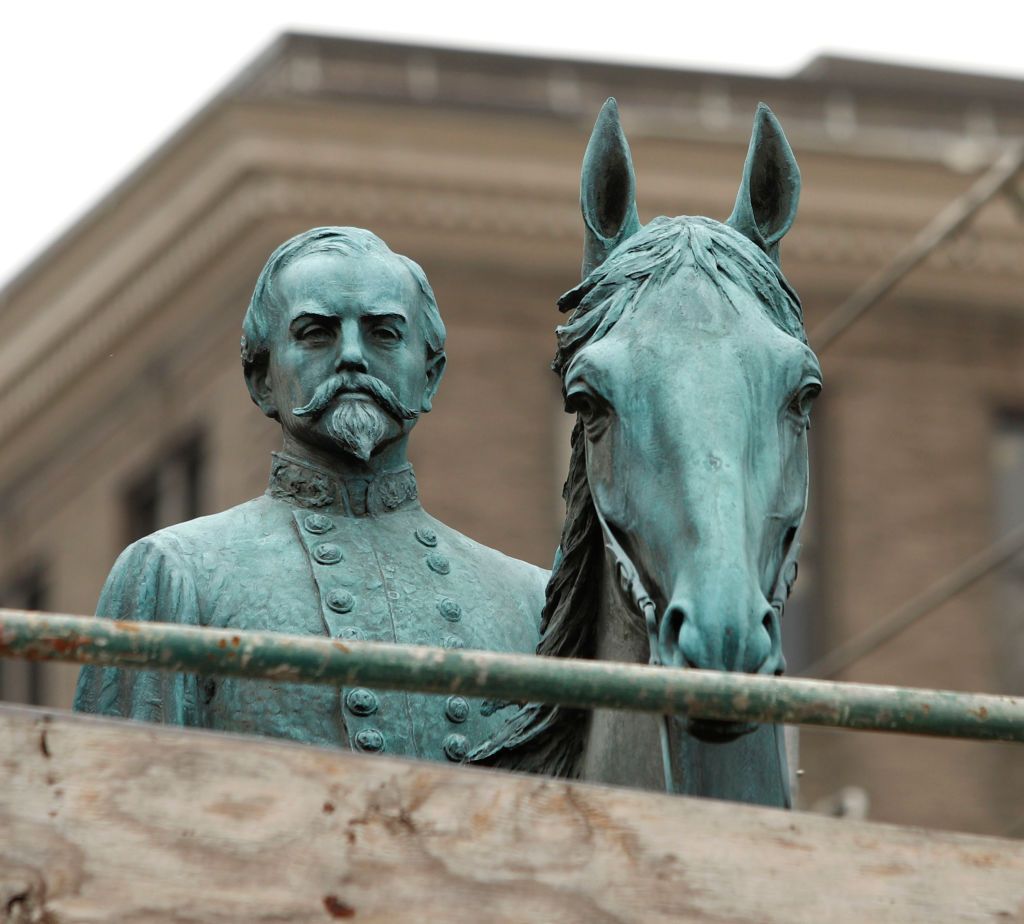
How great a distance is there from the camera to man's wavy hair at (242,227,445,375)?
9172 mm

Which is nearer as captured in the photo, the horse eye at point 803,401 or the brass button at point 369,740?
the horse eye at point 803,401

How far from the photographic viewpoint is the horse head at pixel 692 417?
24.0 ft

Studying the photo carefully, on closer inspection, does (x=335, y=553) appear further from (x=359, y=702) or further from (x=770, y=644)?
(x=770, y=644)

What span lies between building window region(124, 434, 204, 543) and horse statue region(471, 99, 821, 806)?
28433mm

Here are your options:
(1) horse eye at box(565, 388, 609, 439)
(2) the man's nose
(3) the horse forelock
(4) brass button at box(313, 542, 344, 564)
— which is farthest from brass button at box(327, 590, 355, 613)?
(1) horse eye at box(565, 388, 609, 439)

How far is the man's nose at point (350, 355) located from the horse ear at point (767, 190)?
972 millimetres

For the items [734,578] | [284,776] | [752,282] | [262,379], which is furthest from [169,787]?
[262,379]

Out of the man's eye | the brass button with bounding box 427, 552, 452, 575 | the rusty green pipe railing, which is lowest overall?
the rusty green pipe railing

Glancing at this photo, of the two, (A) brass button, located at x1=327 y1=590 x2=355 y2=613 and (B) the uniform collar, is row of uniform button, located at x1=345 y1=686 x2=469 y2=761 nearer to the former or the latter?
(A) brass button, located at x1=327 y1=590 x2=355 y2=613

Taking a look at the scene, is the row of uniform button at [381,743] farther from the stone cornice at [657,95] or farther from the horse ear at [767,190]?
the stone cornice at [657,95]

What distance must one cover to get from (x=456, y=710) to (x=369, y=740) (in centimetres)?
26

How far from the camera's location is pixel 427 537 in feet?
30.1

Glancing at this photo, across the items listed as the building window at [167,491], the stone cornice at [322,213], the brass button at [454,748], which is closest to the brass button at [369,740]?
the brass button at [454,748]

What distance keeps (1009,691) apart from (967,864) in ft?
95.2
